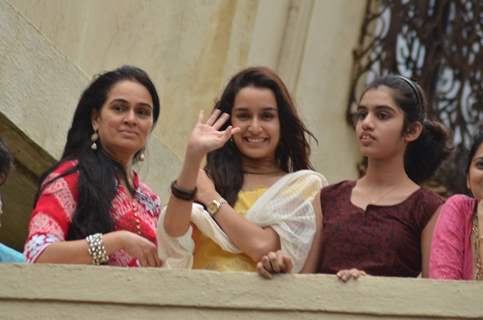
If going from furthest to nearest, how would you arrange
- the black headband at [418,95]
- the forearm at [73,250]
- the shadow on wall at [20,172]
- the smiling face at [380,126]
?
the shadow on wall at [20,172], the black headband at [418,95], the smiling face at [380,126], the forearm at [73,250]

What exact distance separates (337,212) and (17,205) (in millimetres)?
2622

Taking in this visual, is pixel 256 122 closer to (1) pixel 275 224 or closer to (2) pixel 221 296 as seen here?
(1) pixel 275 224

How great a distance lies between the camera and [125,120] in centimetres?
582

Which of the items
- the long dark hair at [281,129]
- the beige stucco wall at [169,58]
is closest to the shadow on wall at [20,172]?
the beige stucco wall at [169,58]

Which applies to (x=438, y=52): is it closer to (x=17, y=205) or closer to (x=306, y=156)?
(x=17, y=205)

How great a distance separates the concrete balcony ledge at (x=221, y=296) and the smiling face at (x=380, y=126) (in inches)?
35.2

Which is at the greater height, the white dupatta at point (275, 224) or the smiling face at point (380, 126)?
the smiling face at point (380, 126)

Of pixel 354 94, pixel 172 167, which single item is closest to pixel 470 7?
pixel 354 94

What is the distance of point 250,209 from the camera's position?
18.5ft

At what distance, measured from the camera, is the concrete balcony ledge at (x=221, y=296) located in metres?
4.95

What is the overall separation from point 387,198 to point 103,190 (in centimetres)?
99

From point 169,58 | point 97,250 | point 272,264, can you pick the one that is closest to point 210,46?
point 169,58

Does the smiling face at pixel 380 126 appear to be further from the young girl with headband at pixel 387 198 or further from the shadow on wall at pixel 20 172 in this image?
the shadow on wall at pixel 20 172

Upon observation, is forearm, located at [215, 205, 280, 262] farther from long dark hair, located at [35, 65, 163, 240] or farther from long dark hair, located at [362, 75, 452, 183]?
long dark hair, located at [362, 75, 452, 183]
